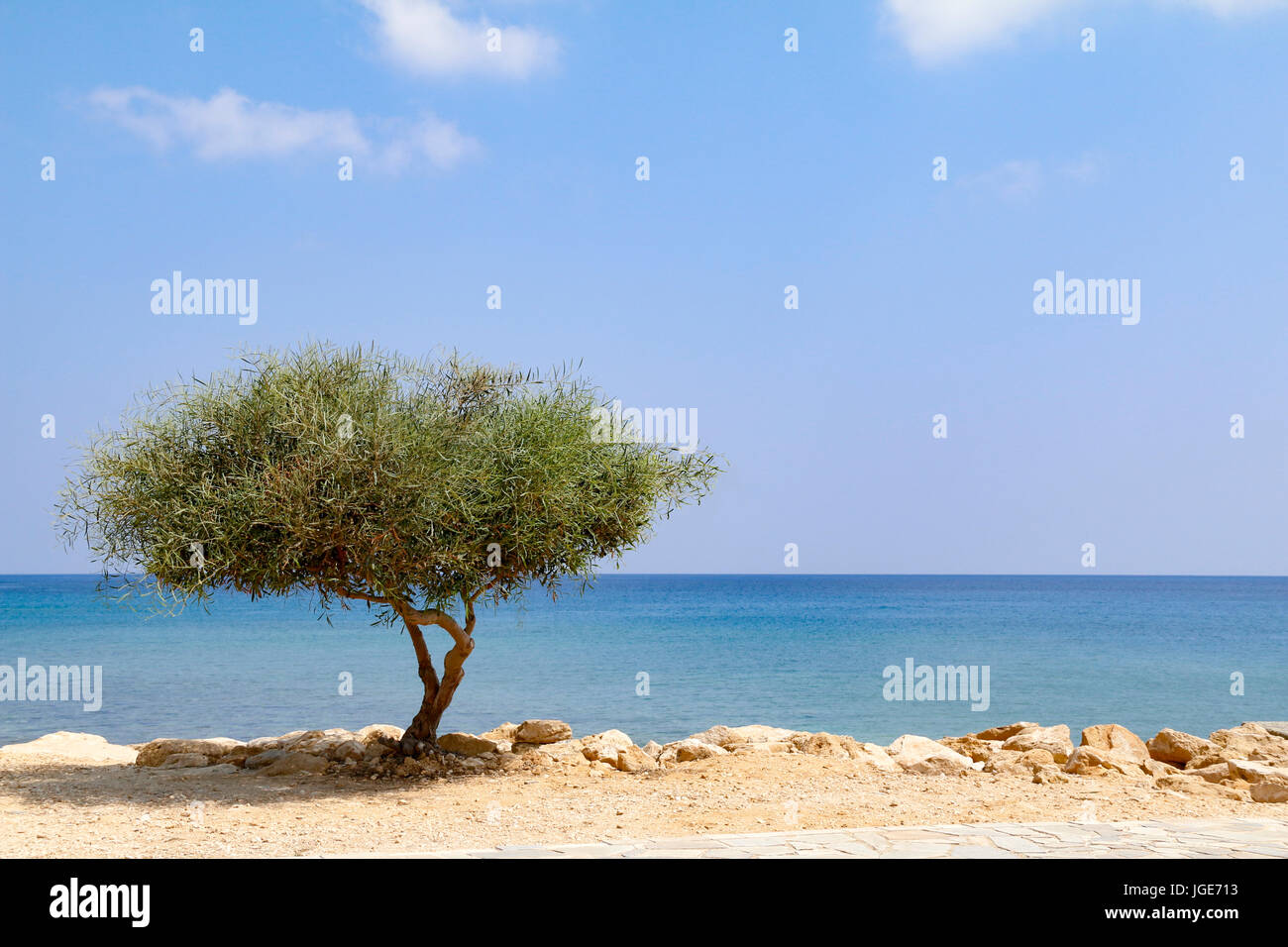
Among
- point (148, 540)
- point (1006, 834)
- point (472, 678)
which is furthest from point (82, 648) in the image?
point (1006, 834)

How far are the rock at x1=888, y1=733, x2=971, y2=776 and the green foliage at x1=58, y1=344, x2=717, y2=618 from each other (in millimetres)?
5655

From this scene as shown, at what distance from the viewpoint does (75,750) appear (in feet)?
57.5

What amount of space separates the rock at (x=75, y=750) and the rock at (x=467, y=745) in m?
5.72

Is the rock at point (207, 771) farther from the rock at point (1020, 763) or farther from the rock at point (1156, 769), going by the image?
the rock at point (1156, 769)

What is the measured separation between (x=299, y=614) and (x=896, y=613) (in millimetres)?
57104

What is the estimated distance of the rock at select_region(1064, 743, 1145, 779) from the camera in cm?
1373

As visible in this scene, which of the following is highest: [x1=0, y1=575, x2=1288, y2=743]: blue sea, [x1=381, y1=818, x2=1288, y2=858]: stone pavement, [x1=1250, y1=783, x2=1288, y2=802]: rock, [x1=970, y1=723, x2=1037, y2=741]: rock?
[x1=381, y1=818, x2=1288, y2=858]: stone pavement

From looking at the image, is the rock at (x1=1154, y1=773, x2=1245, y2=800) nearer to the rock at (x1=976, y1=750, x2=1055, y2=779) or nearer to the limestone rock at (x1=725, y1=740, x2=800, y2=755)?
the rock at (x1=976, y1=750, x2=1055, y2=779)

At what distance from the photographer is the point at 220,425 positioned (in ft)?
42.9

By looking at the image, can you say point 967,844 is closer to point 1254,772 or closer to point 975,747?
point 1254,772

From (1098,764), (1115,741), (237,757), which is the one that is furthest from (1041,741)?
(237,757)

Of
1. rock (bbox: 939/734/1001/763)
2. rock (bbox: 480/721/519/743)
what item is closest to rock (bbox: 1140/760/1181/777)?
rock (bbox: 939/734/1001/763)

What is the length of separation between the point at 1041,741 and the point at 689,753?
6.22 metres

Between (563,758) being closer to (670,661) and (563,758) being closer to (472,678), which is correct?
(472,678)
